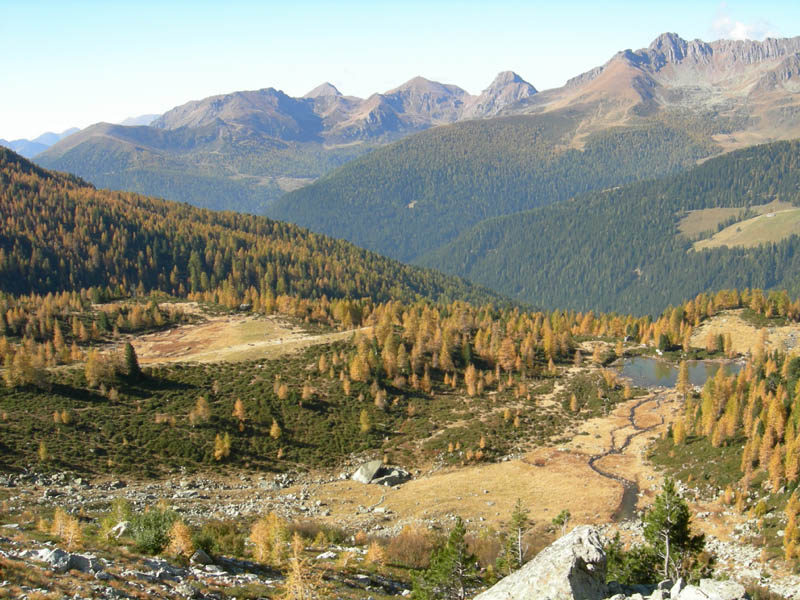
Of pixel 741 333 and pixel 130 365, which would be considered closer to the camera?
pixel 130 365

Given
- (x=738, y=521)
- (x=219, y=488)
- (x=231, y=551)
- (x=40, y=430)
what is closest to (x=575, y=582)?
(x=231, y=551)

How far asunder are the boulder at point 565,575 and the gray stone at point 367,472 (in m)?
68.1

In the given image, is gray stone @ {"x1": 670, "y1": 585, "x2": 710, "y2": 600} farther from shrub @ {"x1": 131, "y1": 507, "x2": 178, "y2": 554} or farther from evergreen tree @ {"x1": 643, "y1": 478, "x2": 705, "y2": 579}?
shrub @ {"x1": 131, "y1": 507, "x2": 178, "y2": 554}

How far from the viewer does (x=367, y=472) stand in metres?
100

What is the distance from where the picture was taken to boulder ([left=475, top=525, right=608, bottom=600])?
3014cm

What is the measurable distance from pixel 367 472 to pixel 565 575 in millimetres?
73082

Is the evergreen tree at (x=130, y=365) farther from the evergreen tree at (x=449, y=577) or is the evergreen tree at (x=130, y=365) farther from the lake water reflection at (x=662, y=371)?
the lake water reflection at (x=662, y=371)

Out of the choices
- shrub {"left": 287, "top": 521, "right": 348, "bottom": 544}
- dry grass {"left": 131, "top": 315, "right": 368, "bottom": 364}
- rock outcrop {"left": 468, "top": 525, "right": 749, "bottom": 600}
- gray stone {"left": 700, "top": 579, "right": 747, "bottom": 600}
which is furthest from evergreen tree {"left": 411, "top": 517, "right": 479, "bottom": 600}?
dry grass {"left": 131, "top": 315, "right": 368, "bottom": 364}

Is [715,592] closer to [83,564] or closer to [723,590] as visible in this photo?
[723,590]

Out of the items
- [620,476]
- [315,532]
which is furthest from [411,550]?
[620,476]

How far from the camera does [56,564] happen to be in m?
35.0

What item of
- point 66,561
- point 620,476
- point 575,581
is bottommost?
point 620,476

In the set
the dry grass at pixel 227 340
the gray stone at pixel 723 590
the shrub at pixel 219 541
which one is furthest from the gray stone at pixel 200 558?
the dry grass at pixel 227 340

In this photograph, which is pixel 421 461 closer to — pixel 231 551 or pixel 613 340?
pixel 231 551
